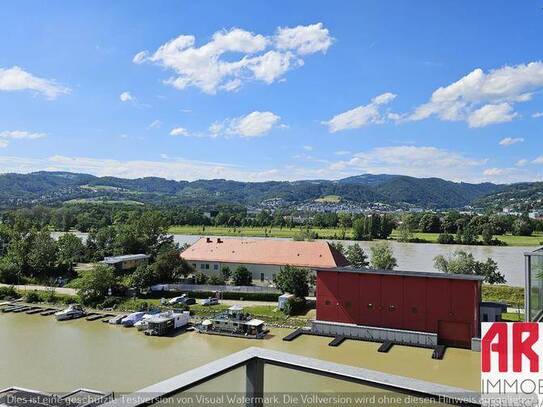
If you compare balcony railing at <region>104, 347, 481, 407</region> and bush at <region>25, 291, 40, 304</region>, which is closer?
balcony railing at <region>104, 347, 481, 407</region>

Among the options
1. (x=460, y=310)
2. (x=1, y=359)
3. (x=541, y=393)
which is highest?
(x=541, y=393)

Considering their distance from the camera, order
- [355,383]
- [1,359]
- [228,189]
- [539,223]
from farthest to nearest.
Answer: [228,189]
[539,223]
[1,359]
[355,383]

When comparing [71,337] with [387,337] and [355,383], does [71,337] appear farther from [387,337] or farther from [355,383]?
[355,383]

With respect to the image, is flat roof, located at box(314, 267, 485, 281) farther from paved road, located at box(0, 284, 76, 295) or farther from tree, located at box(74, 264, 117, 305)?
paved road, located at box(0, 284, 76, 295)

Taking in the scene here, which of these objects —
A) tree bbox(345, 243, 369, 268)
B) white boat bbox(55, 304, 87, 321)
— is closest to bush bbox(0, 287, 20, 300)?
white boat bbox(55, 304, 87, 321)

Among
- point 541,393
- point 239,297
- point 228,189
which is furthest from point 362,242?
point 228,189

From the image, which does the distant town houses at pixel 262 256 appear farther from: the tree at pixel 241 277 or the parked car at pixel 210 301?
the parked car at pixel 210 301

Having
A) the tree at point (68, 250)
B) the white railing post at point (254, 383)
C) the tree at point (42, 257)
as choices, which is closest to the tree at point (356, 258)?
the tree at point (68, 250)
